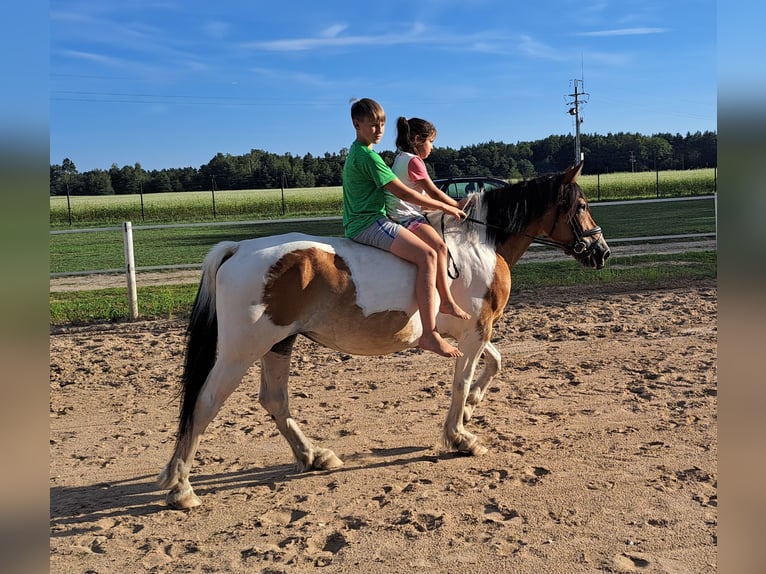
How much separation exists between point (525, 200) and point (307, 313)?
2072mm

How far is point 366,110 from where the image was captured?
397cm

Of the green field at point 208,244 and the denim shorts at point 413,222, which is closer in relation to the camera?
the denim shorts at point 413,222

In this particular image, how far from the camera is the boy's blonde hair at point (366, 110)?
3.97 m

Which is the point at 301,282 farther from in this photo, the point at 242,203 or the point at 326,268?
the point at 242,203

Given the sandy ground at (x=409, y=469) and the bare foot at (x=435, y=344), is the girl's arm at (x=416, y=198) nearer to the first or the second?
the bare foot at (x=435, y=344)

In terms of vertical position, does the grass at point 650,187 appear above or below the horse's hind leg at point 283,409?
above

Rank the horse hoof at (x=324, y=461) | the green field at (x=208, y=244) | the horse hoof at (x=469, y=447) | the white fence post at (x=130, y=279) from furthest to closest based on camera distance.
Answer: the green field at (x=208, y=244), the white fence post at (x=130, y=279), the horse hoof at (x=469, y=447), the horse hoof at (x=324, y=461)

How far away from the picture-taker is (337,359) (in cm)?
726

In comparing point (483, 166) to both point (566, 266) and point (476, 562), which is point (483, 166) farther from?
point (476, 562)

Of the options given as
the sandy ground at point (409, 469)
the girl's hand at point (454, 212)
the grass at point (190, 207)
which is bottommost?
the sandy ground at point (409, 469)

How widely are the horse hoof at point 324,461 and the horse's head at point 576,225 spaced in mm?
2484

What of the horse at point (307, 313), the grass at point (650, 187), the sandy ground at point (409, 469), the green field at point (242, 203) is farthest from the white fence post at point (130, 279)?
the grass at point (650, 187)

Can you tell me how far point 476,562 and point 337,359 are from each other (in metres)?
4.29

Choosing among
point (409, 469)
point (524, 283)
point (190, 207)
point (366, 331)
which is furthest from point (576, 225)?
point (190, 207)
